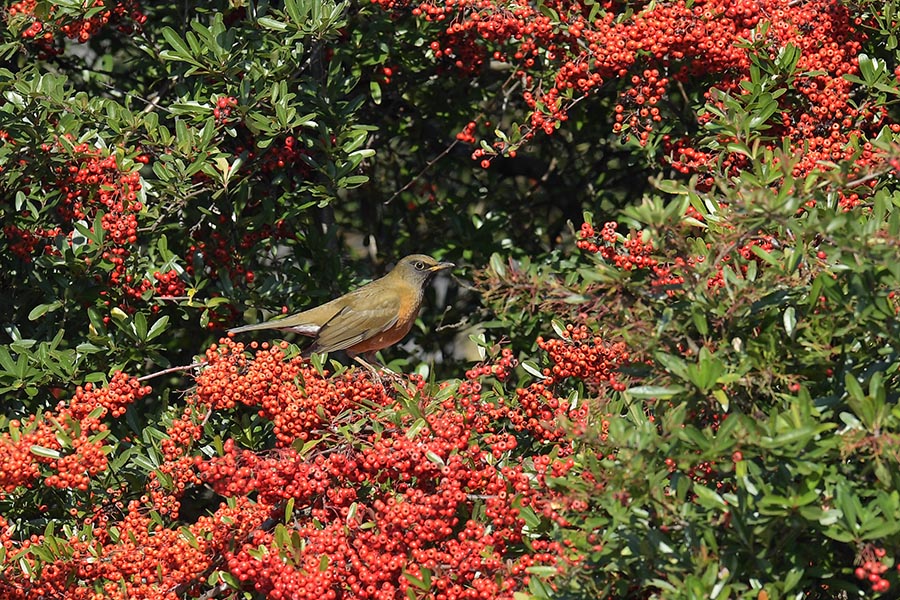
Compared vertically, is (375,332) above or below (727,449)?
below

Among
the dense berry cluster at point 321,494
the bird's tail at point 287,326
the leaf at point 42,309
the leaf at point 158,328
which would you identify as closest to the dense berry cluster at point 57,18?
the leaf at point 42,309

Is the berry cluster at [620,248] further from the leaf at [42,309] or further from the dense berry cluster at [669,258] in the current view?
the leaf at [42,309]

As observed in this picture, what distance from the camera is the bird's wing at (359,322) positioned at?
263 inches

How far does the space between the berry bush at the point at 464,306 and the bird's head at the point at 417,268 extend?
18 centimetres

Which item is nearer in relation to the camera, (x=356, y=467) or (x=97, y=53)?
(x=356, y=467)

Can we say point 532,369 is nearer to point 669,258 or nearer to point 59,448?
point 669,258

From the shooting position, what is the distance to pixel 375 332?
687cm

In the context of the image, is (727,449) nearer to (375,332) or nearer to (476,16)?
(476,16)

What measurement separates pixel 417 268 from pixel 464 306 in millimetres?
595

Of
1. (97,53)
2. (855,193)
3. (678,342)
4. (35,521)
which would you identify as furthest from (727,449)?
(97,53)

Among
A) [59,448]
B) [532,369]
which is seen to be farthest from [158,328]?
[532,369]

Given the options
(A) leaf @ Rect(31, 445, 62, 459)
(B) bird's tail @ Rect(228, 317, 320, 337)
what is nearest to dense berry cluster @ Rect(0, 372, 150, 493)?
(A) leaf @ Rect(31, 445, 62, 459)

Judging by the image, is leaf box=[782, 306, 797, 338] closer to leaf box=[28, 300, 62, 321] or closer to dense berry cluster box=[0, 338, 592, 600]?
dense berry cluster box=[0, 338, 592, 600]

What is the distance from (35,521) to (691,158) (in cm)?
355
